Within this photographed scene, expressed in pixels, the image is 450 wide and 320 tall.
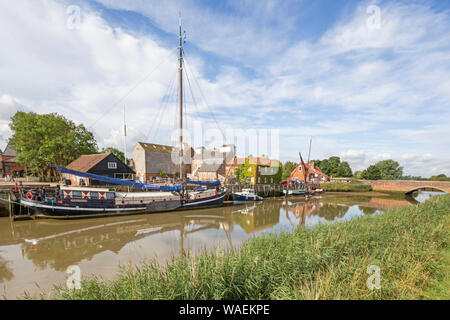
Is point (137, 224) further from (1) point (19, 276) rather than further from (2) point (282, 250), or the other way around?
(2) point (282, 250)

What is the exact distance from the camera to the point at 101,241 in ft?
39.9

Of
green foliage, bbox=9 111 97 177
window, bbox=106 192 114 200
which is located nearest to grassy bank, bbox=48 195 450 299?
window, bbox=106 192 114 200

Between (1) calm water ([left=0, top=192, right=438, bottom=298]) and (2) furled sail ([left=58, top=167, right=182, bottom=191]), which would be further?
(2) furled sail ([left=58, top=167, right=182, bottom=191])

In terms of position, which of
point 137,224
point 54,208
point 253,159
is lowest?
point 137,224

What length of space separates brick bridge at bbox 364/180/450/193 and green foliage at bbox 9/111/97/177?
69.1 m

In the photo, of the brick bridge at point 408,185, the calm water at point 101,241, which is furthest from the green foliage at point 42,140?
the brick bridge at point 408,185

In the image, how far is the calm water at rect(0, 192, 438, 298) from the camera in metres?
8.15

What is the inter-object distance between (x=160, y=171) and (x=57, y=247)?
121 ft

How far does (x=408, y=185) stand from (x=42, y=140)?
244ft

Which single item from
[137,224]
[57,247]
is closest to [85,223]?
[137,224]

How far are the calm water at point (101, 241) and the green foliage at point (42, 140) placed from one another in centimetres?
2088

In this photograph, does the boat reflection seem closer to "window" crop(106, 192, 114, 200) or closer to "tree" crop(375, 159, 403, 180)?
"window" crop(106, 192, 114, 200)

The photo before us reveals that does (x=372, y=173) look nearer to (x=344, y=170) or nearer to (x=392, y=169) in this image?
(x=344, y=170)

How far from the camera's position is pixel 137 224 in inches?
641
